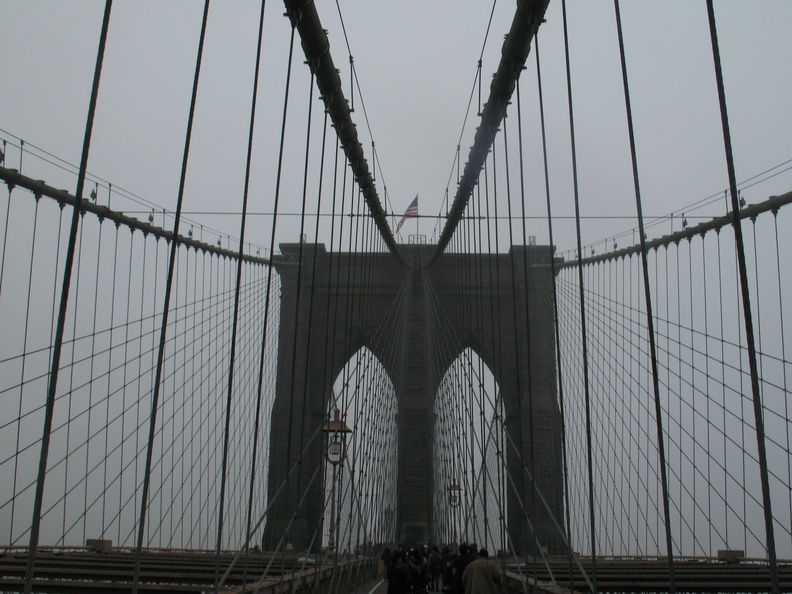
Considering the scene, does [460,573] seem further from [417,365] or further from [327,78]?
[417,365]

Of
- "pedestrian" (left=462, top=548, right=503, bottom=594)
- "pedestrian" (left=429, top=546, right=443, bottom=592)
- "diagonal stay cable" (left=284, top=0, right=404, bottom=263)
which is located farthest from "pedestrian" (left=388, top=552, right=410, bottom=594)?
"pedestrian" (left=429, top=546, right=443, bottom=592)

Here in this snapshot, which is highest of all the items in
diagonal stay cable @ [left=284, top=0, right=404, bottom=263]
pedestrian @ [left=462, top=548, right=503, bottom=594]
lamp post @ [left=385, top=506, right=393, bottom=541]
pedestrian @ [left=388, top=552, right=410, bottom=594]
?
diagonal stay cable @ [left=284, top=0, right=404, bottom=263]

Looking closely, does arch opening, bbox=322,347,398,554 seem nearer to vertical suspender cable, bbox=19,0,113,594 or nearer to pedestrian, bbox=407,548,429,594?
pedestrian, bbox=407,548,429,594

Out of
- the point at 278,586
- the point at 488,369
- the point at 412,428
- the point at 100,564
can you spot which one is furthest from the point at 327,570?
the point at 488,369

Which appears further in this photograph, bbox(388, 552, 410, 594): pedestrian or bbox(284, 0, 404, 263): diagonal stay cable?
bbox(388, 552, 410, 594): pedestrian

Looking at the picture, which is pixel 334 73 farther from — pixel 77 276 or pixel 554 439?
pixel 554 439

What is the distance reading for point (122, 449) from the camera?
8.95 metres

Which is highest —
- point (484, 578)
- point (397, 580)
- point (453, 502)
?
point (453, 502)

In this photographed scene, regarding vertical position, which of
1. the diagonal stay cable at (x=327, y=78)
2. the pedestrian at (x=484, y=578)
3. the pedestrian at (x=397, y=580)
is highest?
the diagonal stay cable at (x=327, y=78)

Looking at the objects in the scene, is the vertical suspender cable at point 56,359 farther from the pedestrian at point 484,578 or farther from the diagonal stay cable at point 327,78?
the pedestrian at point 484,578

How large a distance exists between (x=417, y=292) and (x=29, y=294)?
45.6ft

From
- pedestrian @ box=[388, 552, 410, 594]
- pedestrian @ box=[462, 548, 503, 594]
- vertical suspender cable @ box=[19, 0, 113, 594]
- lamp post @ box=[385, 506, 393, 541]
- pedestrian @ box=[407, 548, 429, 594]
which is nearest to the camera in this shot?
vertical suspender cable @ box=[19, 0, 113, 594]

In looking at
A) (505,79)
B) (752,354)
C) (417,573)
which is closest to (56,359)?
(752,354)

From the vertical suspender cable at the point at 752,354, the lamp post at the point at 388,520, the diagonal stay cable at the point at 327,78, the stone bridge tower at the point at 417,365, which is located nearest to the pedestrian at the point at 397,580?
the diagonal stay cable at the point at 327,78
